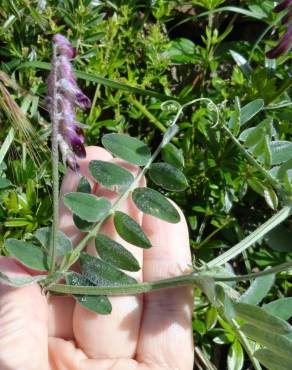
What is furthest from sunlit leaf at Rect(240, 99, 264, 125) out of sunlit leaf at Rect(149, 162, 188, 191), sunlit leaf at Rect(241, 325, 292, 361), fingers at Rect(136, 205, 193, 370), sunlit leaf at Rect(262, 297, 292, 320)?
sunlit leaf at Rect(241, 325, 292, 361)

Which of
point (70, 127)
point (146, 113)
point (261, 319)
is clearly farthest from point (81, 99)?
point (146, 113)

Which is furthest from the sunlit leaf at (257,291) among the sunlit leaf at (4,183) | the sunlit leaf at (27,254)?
the sunlit leaf at (4,183)

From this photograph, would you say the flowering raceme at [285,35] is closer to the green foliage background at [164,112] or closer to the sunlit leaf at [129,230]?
the green foliage background at [164,112]

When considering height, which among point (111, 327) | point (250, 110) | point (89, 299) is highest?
point (250, 110)

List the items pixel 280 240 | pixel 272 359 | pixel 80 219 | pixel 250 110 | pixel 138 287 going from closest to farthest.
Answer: pixel 272 359 < pixel 138 287 < pixel 80 219 < pixel 250 110 < pixel 280 240

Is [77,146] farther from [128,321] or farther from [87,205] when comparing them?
[128,321]

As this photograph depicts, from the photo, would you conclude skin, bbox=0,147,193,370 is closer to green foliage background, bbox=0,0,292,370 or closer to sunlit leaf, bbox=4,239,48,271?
sunlit leaf, bbox=4,239,48,271
